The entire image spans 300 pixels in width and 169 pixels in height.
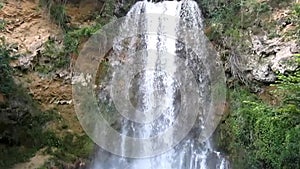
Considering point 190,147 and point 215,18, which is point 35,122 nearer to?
point 190,147

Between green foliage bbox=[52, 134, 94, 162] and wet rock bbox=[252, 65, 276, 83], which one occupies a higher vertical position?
wet rock bbox=[252, 65, 276, 83]

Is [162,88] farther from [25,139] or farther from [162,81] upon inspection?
[25,139]

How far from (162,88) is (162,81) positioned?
210mm

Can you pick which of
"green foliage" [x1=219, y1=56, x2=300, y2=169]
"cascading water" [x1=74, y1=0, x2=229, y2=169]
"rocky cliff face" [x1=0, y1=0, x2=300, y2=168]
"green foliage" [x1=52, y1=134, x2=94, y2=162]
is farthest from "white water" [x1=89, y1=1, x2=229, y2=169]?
"green foliage" [x1=219, y1=56, x2=300, y2=169]

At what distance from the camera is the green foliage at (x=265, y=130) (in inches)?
292

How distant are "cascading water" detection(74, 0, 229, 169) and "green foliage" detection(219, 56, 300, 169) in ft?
1.71

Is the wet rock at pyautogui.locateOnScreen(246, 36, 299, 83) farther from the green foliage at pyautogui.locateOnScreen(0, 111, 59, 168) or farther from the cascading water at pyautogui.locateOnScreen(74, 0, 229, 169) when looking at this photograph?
the green foliage at pyautogui.locateOnScreen(0, 111, 59, 168)

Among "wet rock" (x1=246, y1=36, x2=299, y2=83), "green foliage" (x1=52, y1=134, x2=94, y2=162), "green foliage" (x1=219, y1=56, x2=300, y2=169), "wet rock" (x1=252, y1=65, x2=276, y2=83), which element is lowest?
"green foliage" (x1=52, y1=134, x2=94, y2=162)

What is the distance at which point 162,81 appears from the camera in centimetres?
1136

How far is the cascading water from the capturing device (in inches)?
397

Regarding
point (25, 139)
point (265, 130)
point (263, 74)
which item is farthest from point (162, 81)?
point (25, 139)

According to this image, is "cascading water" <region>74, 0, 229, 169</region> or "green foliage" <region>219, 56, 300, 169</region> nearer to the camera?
"green foliage" <region>219, 56, 300, 169</region>

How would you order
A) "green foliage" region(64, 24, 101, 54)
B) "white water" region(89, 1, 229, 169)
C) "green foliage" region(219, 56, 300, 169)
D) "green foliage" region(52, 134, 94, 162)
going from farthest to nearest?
"green foliage" region(64, 24, 101, 54) → "white water" region(89, 1, 229, 169) → "green foliage" region(52, 134, 94, 162) → "green foliage" region(219, 56, 300, 169)

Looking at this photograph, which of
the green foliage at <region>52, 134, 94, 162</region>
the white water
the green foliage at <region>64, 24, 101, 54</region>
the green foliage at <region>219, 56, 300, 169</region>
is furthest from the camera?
the green foliage at <region>64, 24, 101, 54</region>
